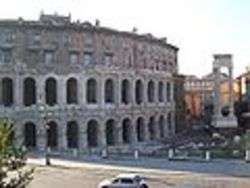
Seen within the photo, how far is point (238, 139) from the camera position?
8138 cm

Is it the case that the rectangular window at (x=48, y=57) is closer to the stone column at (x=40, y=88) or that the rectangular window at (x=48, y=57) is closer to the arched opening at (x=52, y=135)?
the stone column at (x=40, y=88)

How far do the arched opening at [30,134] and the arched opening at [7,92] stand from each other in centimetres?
332

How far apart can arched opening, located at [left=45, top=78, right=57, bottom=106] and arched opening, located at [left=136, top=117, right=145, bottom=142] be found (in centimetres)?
1295

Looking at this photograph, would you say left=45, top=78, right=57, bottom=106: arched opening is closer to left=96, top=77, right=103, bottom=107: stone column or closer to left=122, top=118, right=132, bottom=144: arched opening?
left=96, top=77, right=103, bottom=107: stone column

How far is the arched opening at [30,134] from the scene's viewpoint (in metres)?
81.5

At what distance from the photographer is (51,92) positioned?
83.6 m

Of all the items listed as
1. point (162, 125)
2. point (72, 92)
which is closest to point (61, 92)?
point (72, 92)

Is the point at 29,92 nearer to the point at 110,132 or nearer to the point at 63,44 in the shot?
the point at 63,44

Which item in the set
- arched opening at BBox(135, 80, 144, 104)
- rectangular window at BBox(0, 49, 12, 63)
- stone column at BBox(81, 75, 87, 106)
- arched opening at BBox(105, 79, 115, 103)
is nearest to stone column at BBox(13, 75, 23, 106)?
rectangular window at BBox(0, 49, 12, 63)

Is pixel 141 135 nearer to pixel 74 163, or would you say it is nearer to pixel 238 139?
A: pixel 238 139

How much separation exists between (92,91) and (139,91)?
8821 mm

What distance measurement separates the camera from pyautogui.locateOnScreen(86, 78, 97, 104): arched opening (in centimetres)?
8525

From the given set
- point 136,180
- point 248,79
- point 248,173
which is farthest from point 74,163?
point 248,79

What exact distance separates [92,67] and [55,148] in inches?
429
